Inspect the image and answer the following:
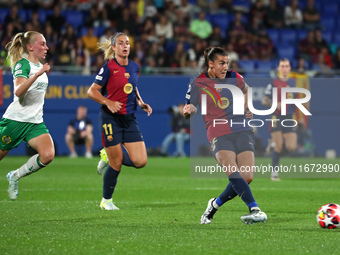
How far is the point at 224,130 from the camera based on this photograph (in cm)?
752

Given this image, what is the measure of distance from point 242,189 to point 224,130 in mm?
734

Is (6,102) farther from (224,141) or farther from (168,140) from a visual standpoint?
(224,141)

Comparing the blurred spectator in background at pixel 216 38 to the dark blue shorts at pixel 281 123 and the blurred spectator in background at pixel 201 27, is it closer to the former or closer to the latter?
the blurred spectator in background at pixel 201 27

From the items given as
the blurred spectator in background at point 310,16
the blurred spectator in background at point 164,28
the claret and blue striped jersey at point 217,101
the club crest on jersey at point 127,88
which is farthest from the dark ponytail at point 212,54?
the blurred spectator in background at point 310,16

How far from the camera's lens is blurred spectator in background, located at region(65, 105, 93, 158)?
2052 cm

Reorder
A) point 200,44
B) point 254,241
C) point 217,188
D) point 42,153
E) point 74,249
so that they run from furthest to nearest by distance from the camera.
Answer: point 200,44, point 217,188, point 42,153, point 254,241, point 74,249

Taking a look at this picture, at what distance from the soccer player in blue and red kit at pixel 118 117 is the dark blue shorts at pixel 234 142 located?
5.41ft

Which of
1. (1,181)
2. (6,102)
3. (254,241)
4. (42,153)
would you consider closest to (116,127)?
(42,153)

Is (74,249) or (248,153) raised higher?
(248,153)

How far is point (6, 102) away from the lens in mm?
20469

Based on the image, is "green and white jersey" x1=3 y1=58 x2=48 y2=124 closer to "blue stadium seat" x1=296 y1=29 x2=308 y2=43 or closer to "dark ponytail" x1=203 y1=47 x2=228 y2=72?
"dark ponytail" x1=203 y1=47 x2=228 y2=72

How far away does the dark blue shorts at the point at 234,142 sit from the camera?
7.47 metres

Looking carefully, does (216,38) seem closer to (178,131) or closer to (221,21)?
(221,21)

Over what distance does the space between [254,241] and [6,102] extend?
1549cm
